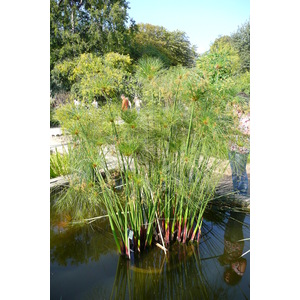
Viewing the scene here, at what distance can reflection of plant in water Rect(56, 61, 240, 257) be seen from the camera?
74.3 inches

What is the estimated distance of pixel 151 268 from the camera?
2.04 meters

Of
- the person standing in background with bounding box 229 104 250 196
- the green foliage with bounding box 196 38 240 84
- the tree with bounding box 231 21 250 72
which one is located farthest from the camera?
the tree with bounding box 231 21 250 72

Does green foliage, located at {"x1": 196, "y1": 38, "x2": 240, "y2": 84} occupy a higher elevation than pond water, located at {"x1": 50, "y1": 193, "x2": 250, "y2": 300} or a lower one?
higher

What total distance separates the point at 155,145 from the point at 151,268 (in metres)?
0.78

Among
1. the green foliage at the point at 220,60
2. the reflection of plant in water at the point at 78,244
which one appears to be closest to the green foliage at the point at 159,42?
the green foliage at the point at 220,60

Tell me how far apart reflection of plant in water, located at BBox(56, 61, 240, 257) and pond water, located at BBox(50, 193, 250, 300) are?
13cm

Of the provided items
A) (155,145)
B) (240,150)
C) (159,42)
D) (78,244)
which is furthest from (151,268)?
(159,42)

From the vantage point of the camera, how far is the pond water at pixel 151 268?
1858 mm

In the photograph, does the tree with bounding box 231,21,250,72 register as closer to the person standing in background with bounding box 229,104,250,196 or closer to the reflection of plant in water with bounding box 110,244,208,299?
the person standing in background with bounding box 229,104,250,196

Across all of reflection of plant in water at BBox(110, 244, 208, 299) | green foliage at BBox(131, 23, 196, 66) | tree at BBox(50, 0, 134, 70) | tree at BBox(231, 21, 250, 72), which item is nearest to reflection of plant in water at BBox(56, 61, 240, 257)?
reflection of plant in water at BBox(110, 244, 208, 299)

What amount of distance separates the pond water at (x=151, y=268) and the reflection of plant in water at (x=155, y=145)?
134 mm

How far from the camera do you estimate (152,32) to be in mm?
12266
